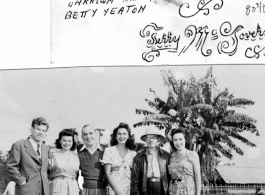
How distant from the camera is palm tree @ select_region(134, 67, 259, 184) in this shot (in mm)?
7301

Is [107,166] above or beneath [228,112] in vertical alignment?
beneath

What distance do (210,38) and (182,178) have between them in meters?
2.02

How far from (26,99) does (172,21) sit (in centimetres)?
237

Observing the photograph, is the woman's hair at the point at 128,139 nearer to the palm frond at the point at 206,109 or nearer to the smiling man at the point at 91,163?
the smiling man at the point at 91,163

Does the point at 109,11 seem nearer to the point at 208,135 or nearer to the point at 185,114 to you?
the point at 185,114

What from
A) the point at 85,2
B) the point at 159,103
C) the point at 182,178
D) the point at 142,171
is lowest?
the point at 182,178

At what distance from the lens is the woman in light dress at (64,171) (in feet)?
23.9

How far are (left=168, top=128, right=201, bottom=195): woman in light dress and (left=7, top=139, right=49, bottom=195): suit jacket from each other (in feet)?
5.80

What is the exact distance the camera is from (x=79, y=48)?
7.52 metres

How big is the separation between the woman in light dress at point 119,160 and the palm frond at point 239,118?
140cm

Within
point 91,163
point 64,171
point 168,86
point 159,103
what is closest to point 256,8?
point 168,86

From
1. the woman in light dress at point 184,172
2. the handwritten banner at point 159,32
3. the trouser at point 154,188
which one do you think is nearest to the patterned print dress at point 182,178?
the woman in light dress at point 184,172

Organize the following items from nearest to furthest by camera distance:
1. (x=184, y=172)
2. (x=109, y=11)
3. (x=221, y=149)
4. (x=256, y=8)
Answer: (x=184, y=172)
(x=221, y=149)
(x=256, y=8)
(x=109, y=11)

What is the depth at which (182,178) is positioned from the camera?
7.21 m
